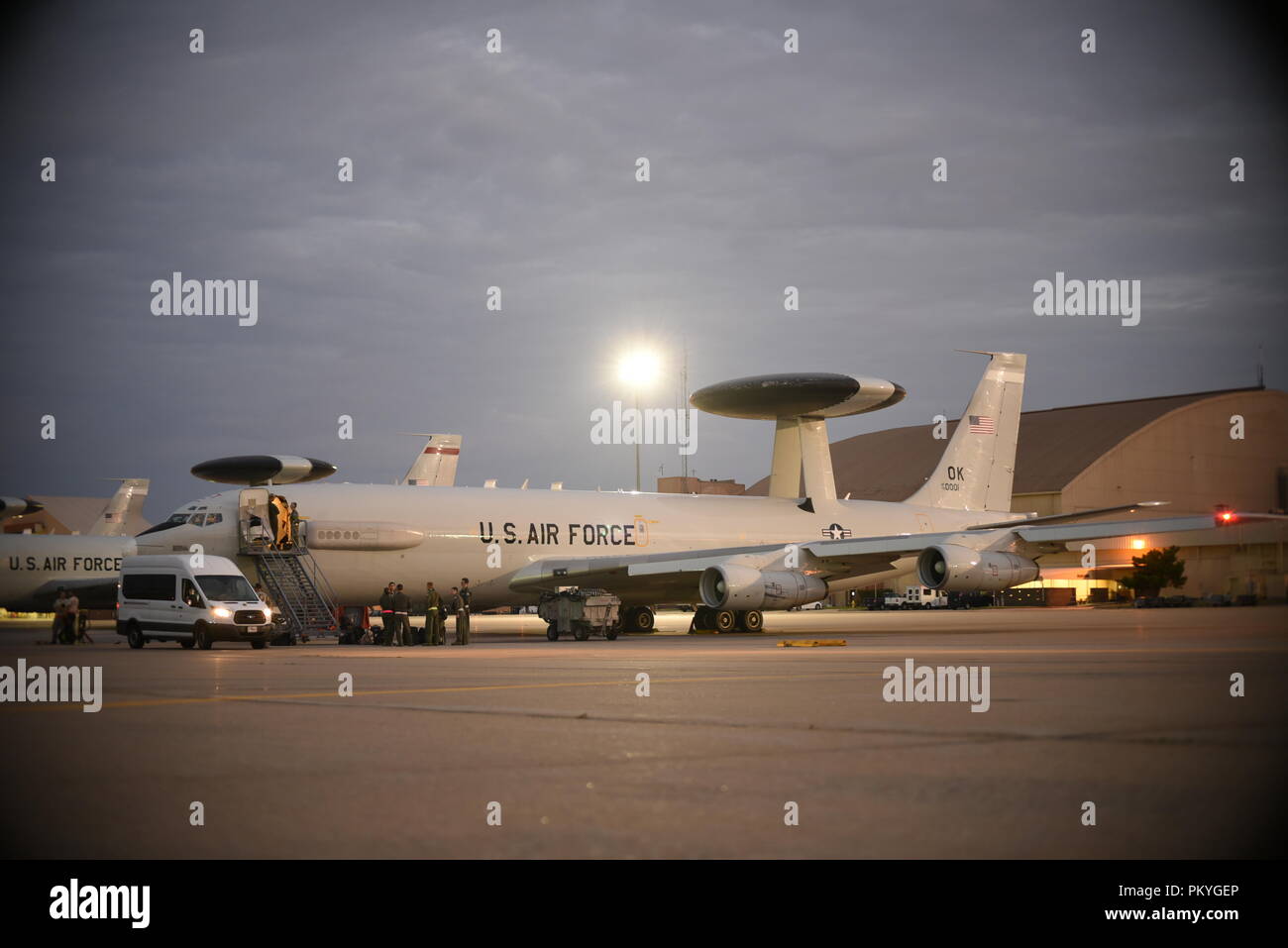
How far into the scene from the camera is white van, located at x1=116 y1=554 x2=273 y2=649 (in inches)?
973

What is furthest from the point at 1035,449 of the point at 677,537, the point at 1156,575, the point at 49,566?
the point at 49,566

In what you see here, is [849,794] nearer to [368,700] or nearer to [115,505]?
[368,700]

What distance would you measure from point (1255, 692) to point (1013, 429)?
124 feet

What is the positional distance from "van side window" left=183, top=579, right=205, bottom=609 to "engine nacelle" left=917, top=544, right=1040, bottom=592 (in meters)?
18.4

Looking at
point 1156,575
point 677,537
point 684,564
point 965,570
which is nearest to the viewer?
point 965,570

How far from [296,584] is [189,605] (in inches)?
217

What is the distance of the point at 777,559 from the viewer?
34.8 m

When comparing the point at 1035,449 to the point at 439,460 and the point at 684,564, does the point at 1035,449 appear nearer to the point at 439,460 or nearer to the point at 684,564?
the point at 439,460

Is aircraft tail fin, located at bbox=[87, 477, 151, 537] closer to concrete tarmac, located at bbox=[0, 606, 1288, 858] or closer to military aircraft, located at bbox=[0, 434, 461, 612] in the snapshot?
military aircraft, located at bbox=[0, 434, 461, 612]

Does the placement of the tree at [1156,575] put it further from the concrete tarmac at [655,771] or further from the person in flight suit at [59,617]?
the concrete tarmac at [655,771]

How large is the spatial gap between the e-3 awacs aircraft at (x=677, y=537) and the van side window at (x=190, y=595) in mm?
5065

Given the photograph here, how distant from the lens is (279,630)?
89.8ft
